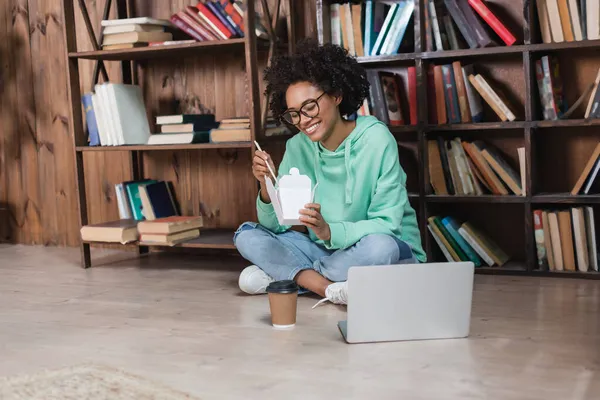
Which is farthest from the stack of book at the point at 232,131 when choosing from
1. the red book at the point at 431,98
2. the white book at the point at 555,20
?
the white book at the point at 555,20

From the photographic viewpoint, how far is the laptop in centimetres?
187

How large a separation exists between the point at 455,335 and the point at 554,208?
41.1 inches

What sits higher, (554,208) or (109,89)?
(109,89)

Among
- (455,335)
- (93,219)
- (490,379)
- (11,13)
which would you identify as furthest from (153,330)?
(11,13)

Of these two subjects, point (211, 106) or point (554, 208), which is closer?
point (554, 208)

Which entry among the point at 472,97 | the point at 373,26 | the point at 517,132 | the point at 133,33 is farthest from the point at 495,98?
the point at 133,33

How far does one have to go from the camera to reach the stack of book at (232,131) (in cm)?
293

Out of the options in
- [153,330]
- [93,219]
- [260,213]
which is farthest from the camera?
[93,219]

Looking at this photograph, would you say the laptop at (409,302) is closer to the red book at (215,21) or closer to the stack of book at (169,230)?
the stack of book at (169,230)

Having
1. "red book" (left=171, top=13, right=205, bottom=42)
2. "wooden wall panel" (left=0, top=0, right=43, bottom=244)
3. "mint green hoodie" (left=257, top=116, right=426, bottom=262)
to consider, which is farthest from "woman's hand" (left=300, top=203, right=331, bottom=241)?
"wooden wall panel" (left=0, top=0, right=43, bottom=244)

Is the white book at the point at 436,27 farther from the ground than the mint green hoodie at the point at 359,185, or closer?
farther from the ground

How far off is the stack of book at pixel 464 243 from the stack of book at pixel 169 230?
3.21 feet

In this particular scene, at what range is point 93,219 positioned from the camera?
3766mm

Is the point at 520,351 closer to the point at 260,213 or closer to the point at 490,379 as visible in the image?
the point at 490,379
